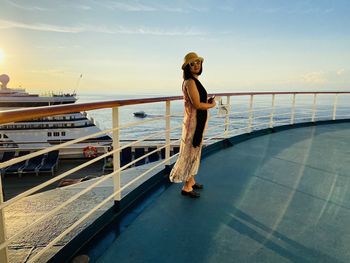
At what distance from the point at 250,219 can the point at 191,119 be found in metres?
0.88

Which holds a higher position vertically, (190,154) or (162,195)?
(190,154)

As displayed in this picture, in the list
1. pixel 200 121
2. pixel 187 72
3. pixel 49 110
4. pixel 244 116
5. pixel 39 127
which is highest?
pixel 187 72

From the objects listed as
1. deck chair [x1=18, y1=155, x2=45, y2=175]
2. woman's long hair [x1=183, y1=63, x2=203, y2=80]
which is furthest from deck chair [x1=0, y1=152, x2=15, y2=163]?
woman's long hair [x1=183, y1=63, x2=203, y2=80]

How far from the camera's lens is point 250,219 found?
184cm

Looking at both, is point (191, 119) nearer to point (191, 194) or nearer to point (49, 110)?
point (191, 194)

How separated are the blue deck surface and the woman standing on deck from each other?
238mm

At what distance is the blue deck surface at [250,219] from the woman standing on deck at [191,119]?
238 mm

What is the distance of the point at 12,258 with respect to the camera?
166cm

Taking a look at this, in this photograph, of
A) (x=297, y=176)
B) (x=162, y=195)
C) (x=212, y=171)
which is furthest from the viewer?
(x=212, y=171)

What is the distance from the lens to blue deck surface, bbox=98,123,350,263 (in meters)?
1.46

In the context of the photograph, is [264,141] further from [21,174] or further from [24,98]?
[24,98]

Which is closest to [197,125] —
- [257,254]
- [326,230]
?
[257,254]

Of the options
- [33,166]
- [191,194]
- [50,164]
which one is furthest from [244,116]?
[191,194]

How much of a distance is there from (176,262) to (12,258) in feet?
3.71
